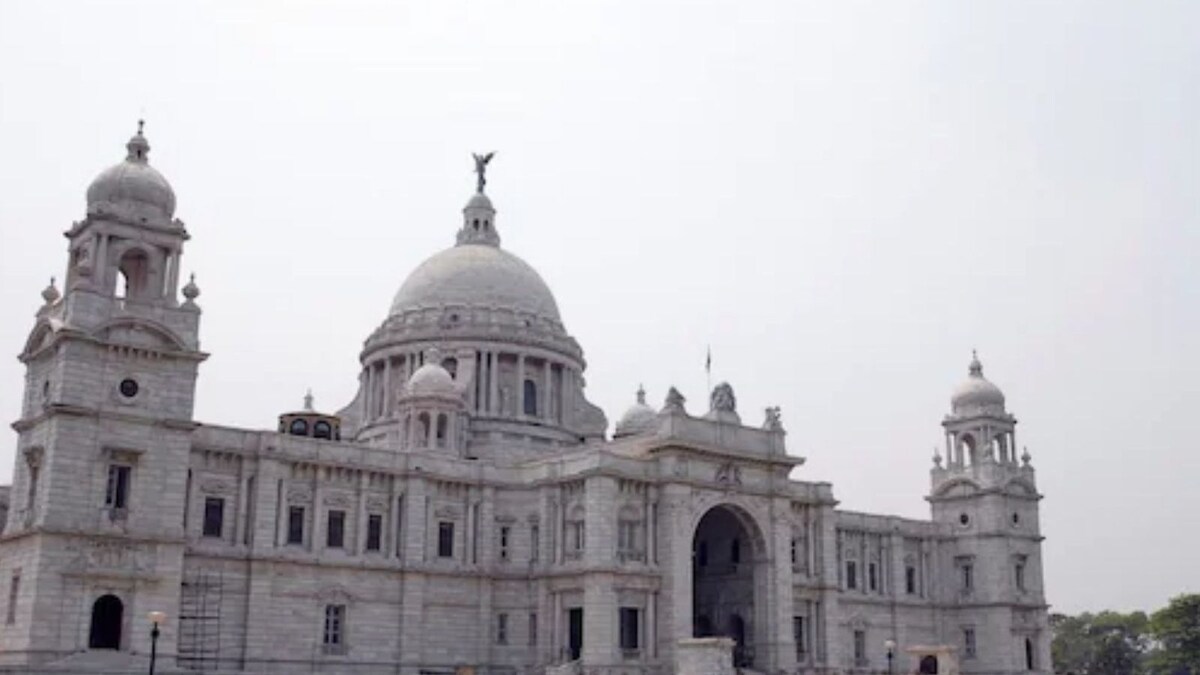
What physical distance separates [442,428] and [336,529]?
522 inches

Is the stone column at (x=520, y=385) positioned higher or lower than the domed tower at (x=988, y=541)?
higher

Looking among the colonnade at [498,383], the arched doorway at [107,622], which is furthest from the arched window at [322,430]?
the arched doorway at [107,622]

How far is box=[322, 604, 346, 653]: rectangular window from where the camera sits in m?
57.0

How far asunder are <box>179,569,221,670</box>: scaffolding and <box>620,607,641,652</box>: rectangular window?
1820 cm

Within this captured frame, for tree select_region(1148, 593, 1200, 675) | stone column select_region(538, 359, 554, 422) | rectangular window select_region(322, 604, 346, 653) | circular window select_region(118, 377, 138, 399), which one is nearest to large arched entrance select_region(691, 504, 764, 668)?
stone column select_region(538, 359, 554, 422)

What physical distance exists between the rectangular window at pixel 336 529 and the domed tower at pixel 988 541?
43290mm

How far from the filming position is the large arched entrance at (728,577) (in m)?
66.4

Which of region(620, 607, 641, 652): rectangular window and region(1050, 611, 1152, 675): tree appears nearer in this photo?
region(620, 607, 641, 652): rectangular window

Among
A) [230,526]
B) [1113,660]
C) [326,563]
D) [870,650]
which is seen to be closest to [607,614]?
[326,563]

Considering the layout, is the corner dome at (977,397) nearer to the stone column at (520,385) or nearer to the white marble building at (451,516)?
the white marble building at (451,516)

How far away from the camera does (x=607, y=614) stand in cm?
Result: 5809

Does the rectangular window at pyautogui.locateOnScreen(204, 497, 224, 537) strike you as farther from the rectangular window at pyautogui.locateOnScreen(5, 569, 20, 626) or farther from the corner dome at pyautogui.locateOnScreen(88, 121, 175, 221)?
the corner dome at pyautogui.locateOnScreen(88, 121, 175, 221)

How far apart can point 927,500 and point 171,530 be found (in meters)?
54.5

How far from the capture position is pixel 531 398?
78625 mm
